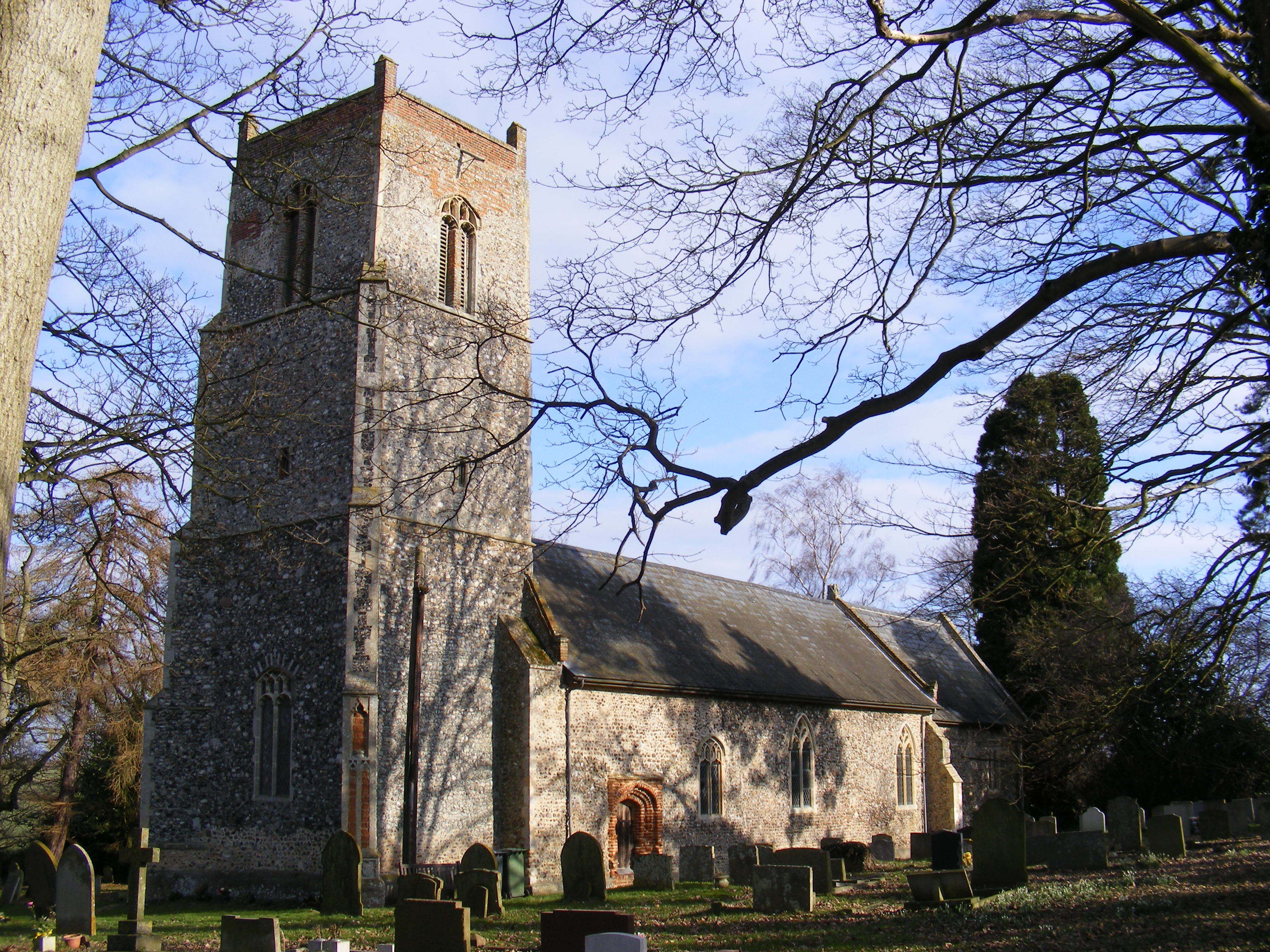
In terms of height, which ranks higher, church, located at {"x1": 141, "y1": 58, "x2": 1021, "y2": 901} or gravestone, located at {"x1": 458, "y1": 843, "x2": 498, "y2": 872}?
church, located at {"x1": 141, "y1": 58, "x2": 1021, "y2": 901}

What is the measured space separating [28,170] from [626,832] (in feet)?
57.2

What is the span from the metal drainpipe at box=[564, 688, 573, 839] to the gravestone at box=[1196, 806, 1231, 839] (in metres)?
11.6

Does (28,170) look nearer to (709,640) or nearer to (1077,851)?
(1077,851)

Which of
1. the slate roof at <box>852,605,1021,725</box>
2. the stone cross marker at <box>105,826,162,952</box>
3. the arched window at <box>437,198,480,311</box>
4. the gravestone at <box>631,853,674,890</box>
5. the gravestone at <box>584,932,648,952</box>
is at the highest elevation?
the arched window at <box>437,198,480,311</box>

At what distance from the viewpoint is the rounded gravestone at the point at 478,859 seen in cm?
1528

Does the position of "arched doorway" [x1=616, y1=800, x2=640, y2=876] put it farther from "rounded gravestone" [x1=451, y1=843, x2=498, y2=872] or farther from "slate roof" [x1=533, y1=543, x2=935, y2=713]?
"rounded gravestone" [x1=451, y1=843, x2=498, y2=872]

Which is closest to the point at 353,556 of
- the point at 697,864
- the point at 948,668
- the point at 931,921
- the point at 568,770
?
the point at 568,770

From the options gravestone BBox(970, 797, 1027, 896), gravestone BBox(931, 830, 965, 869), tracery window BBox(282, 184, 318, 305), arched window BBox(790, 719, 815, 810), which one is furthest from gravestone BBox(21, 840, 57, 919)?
arched window BBox(790, 719, 815, 810)

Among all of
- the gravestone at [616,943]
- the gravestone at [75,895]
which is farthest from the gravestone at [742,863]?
the gravestone at [616,943]

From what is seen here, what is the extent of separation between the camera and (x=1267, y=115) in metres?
6.11

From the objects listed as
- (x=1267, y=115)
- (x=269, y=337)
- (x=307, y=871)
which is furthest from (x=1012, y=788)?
(x=1267, y=115)

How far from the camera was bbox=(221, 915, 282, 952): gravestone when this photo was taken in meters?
9.57

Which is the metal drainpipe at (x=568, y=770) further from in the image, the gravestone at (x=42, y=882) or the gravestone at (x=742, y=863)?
the gravestone at (x=42, y=882)

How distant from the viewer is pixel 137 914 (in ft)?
39.5
